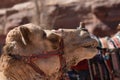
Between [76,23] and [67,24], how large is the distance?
30cm

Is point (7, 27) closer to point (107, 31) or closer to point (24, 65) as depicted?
point (107, 31)

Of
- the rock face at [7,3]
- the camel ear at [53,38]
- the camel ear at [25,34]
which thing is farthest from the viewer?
the rock face at [7,3]

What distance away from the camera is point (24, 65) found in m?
3.05

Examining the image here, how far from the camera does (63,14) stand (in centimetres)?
1114

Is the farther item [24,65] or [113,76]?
[113,76]

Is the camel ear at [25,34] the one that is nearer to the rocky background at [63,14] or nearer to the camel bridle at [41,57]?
the camel bridle at [41,57]

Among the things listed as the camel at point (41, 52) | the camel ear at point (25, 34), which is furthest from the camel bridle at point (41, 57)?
the camel ear at point (25, 34)

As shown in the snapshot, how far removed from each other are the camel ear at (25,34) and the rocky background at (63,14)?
20.5 feet

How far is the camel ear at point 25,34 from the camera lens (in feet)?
9.88

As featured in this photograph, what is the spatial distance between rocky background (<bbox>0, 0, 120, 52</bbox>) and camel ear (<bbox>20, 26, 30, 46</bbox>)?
6.25m

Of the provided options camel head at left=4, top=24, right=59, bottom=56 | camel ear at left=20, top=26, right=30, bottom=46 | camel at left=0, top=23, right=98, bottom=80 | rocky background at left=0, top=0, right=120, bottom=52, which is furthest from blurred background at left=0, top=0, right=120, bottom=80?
camel ear at left=20, top=26, right=30, bottom=46

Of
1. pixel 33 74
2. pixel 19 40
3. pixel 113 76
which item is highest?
pixel 19 40

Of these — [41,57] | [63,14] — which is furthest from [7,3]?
[41,57]

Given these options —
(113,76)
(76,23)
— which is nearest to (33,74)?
(113,76)
